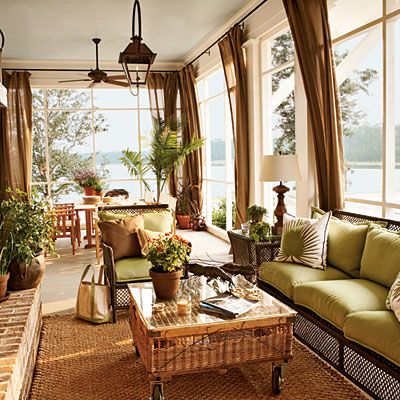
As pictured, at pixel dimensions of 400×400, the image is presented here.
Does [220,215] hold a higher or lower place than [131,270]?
lower

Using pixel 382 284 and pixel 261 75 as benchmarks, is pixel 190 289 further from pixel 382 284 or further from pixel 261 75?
pixel 261 75

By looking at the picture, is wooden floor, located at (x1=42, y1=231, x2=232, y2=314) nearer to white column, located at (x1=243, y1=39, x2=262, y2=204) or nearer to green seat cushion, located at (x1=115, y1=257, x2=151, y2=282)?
green seat cushion, located at (x1=115, y1=257, x2=151, y2=282)

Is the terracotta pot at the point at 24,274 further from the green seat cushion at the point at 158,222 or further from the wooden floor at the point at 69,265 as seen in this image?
the green seat cushion at the point at 158,222

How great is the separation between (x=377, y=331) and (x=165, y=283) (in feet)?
4.13

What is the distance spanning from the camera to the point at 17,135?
31.1ft

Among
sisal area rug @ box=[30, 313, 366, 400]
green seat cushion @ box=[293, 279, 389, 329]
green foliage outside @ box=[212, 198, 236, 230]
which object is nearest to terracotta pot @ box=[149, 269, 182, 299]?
sisal area rug @ box=[30, 313, 366, 400]

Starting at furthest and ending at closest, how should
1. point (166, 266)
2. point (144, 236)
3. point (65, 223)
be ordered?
1. point (65, 223)
2. point (144, 236)
3. point (166, 266)

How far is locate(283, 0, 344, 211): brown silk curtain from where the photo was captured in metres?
4.45

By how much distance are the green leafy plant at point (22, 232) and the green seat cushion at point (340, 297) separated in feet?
6.09

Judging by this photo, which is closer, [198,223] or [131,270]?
[131,270]

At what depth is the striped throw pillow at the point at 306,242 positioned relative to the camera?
3.85 m

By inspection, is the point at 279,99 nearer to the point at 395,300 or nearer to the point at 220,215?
the point at 220,215

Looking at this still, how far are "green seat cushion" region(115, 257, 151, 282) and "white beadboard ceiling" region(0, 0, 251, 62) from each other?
3323mm

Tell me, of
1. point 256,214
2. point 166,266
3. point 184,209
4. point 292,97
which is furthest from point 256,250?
point 184,209
